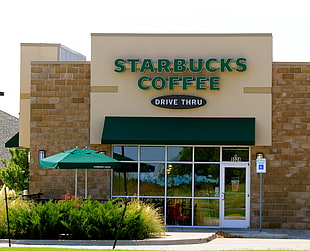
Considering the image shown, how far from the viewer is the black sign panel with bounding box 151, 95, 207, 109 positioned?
26.2m

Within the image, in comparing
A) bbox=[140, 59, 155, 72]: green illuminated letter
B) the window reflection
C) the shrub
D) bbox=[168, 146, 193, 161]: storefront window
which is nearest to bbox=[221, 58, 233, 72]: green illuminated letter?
bbox=[140, 59, 155, 72]: green illuminated letter

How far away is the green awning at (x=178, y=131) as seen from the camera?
25594 mm

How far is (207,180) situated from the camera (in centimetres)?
2641

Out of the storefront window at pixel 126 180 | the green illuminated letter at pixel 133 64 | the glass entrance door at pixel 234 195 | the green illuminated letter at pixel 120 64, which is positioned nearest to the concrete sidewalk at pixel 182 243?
the glass entrance door at pixel 234 195

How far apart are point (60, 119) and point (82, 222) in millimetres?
7618

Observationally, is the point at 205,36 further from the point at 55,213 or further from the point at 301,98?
the point at 55,213

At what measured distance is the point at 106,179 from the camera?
87.6ft

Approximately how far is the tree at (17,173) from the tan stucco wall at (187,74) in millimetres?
18660

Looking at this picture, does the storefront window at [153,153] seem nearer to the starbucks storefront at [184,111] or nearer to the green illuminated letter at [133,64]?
the starbucks storefront at [184,111]

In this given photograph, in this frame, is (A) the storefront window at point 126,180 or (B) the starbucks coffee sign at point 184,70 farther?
(A) the storefront window at point 126,180

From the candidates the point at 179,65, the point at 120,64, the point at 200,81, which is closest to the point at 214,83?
the point at 200,81

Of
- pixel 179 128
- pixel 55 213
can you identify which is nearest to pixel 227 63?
pixel 179 128

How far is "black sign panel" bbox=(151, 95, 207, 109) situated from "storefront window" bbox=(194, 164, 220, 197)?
85.6 inches

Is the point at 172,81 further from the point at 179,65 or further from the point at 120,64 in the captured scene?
the point at 120,64
